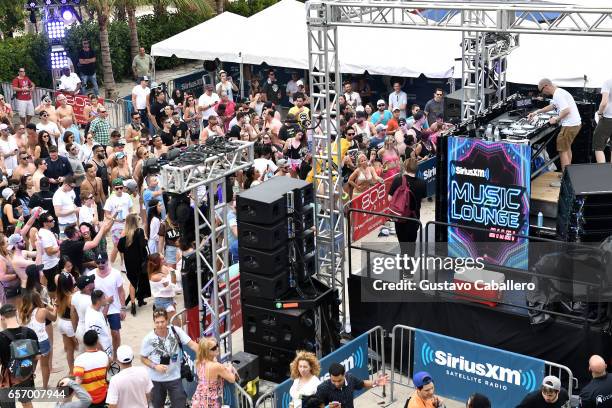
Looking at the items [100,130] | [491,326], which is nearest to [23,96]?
[100,130]

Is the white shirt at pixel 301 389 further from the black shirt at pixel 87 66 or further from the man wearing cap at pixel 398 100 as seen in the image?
the black shirt at pixel 87 66

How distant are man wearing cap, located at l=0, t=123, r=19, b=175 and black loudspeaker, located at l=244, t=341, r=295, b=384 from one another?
7425 mm

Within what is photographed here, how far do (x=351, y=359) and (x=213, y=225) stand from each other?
7.11 feet

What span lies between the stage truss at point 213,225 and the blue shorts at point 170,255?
125cm

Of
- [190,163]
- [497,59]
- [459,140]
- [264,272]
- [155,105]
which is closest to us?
[190,163]

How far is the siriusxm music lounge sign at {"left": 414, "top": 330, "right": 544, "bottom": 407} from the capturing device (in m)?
10.5

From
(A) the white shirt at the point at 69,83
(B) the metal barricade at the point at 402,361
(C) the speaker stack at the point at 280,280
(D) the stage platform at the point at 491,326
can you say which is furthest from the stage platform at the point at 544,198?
(A) the white shirt at the point at 69,83

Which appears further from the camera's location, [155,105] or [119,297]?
[155,105]

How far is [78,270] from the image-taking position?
13195 millimetres

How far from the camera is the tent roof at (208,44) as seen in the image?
79.1ft

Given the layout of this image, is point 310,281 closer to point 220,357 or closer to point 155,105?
point 220,357

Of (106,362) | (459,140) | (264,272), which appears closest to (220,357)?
(264,272)

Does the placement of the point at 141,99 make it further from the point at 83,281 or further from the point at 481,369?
the point at 481,369

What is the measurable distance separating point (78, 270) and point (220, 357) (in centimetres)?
270
